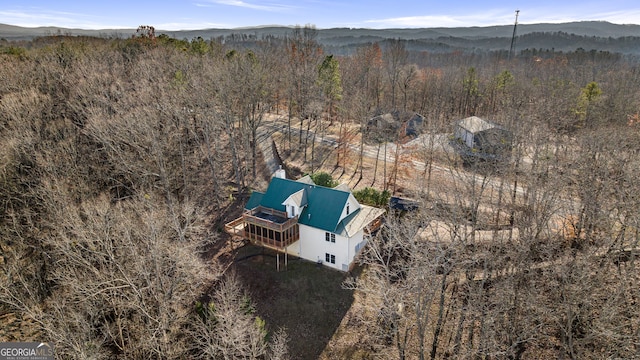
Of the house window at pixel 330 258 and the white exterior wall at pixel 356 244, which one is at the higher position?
the white exterior wall at pixel 356 244

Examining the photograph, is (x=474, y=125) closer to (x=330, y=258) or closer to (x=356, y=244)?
(x=356, y=244)

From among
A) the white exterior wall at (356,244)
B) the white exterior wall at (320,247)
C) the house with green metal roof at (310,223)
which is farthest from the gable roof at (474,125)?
the white exterior wall at (320,247)

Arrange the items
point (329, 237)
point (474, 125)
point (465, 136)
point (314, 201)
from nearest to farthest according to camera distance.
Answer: point (329, 237) < point (314, 201) < point (474, 125) < point (465, 136)

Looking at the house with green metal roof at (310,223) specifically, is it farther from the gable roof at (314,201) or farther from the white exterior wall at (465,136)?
the white exterior wall at (465,136)

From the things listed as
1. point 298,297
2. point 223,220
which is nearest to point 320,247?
point 298,297

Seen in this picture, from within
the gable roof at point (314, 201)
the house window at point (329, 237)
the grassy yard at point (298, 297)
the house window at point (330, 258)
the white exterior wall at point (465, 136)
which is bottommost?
the grassy yard at point (298, 297)

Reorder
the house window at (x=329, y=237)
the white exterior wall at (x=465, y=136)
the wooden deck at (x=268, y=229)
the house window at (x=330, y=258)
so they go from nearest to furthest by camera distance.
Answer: the house window at (x=329, y=237), the wooden deck at (x=268, y=229), the house window at (x=330, y=258), the white exterior wall at (x=465, y=136)

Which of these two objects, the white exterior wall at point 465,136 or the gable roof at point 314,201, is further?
the white exterior wall at point 465,136

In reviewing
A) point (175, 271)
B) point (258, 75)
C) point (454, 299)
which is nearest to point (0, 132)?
point (175, 271)
